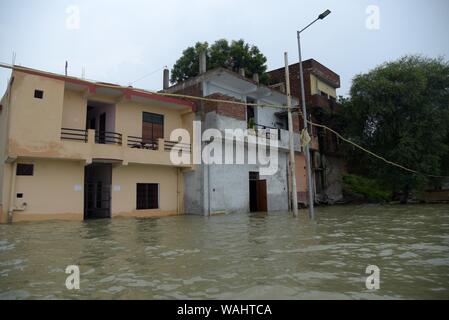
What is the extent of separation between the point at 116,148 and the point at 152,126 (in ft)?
10.7

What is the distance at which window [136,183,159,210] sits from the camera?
17.3 meters

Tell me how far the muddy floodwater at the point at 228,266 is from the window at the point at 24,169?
5510 millimetres

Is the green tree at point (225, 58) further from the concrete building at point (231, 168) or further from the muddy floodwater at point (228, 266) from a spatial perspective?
the muddy floodwater at point (228, 266)

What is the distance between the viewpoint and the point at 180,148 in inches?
704

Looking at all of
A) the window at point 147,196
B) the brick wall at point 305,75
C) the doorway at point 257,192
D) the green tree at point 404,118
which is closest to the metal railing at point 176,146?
the window at point 147,196

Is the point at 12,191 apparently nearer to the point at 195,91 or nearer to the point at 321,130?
the point at 195,91

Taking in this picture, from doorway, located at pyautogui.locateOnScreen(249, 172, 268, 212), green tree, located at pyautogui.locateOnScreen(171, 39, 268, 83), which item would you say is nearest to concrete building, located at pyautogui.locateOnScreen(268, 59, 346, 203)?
green tree, located at pyautogui.locateOnScreen(171, 39, 268, 83)

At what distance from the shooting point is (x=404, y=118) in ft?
77.2

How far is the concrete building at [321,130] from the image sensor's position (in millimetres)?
26641

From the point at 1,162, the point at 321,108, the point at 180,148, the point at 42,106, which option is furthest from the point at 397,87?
the point at 1,162

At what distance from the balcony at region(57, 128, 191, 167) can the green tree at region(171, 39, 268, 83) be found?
15412 millimetres

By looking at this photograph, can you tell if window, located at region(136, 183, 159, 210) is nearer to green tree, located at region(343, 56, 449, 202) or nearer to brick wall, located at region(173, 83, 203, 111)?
brick wall, located at region(173, 83, 203, 111)

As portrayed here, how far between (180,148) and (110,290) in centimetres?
1405

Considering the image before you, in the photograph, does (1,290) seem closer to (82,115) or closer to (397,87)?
(82,115)
